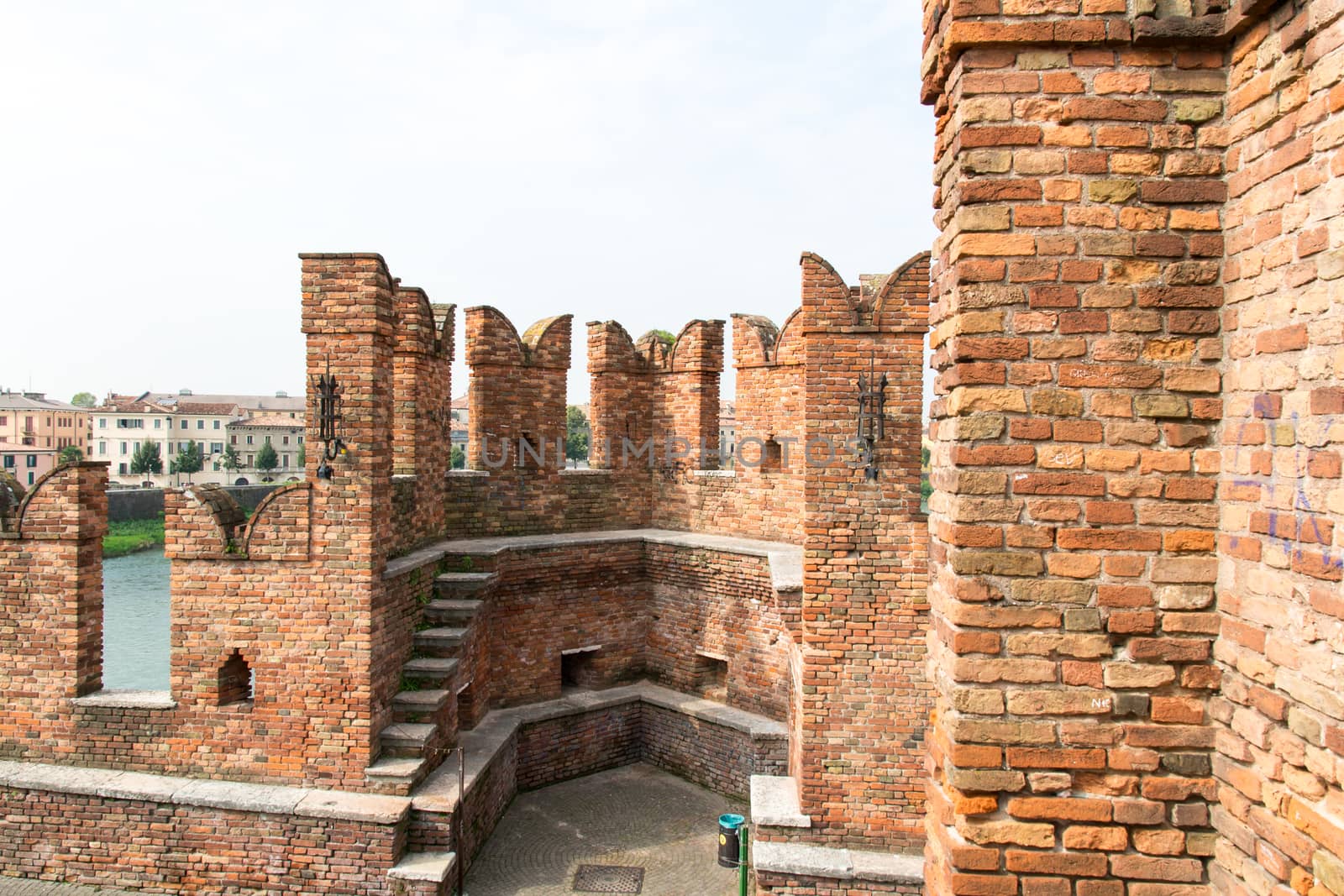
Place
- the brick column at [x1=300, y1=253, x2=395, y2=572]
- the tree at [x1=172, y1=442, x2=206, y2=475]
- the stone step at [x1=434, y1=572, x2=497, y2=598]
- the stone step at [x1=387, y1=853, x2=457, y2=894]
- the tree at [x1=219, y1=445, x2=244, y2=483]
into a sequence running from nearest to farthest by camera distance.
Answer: the stone step at [x1=387, y1=853, x2=457, y2=894]
the brick column at [x1=300, y1=253, x2=395, y2=572]
the stone step at [x1=434, y1=572, x2=497, y2=598]
the tree at [x1=172, y1=442, x2=206, y2=475]
the tree at [x1=219, y1=445, x2=244, y2=483]

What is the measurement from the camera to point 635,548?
11883mm

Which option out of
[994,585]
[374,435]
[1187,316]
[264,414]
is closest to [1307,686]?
[994,585]

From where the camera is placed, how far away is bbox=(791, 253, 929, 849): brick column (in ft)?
24.2

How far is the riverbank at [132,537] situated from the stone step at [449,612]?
31426 millimetres

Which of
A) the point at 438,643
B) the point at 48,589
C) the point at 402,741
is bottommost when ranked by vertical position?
the point at 402,741

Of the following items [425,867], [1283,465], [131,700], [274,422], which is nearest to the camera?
[1283,465]

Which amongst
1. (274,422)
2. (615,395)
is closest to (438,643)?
(615,395)

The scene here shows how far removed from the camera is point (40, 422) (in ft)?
210

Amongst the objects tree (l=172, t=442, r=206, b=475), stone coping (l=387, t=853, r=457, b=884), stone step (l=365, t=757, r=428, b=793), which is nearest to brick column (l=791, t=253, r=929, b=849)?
stone coping (l=387, t=853, r=457, b=884)

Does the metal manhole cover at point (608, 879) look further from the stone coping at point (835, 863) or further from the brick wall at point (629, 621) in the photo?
A: the brick wall at point (629, 621)

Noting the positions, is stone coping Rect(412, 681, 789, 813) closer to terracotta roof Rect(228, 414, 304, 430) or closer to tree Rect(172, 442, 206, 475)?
tree Rect(172, 442, 206, 475)

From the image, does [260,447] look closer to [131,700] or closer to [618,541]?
[618,541]

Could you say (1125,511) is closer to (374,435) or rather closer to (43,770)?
(374,435)

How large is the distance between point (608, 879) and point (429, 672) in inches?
111
